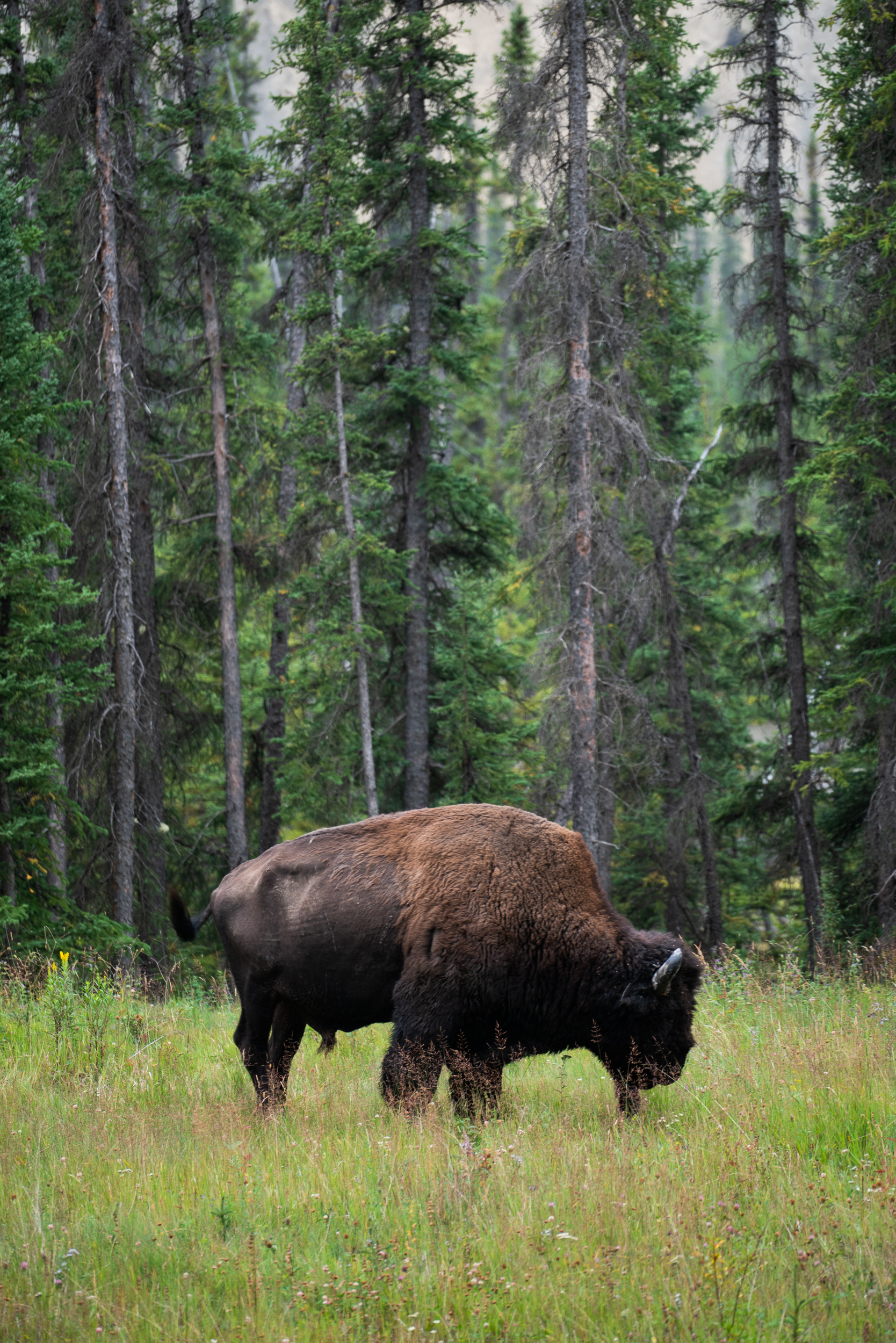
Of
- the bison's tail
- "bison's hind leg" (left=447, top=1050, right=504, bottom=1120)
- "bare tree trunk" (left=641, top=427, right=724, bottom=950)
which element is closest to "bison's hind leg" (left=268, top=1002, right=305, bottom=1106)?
the bison's tail

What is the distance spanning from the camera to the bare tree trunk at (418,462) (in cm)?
1894

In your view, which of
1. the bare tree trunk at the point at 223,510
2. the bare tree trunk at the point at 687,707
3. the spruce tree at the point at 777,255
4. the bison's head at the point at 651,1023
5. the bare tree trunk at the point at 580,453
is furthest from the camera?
the bare tree trunk at the point at 687,707

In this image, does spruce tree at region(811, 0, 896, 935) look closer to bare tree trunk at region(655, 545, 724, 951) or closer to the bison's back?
bare tree trunk at region(655, 545, 724, 951)

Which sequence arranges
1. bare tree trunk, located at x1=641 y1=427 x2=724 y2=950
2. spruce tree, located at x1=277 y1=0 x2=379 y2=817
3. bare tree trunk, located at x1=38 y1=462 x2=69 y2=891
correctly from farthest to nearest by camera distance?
bare tree trunk, located at x1=641 y1=427 x2=724 y2=950 → spruce tree, located at x1=277 y1=0 x2=379 y2=817 → bare tree trunk, located at x1=38 y1=462 x2=69 y2=891

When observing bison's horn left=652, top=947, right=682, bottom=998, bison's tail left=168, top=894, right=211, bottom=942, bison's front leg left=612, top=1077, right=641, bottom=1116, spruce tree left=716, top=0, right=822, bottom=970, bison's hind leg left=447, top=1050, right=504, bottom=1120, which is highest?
spruce tree left=716, top=0, right=822, bottom=970

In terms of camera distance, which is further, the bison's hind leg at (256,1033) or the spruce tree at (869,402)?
the spruce tree at (869,402)

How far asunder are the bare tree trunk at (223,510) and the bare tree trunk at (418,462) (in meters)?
3.09

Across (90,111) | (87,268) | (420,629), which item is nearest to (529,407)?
(420,629)

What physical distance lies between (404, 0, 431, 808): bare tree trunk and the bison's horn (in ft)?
39.6

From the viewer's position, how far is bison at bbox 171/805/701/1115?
6645 millimetres

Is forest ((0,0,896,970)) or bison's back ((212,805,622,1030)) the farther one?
forest ((0,0,896,970))

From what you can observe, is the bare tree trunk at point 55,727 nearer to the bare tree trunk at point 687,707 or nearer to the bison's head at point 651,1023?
the bison's head at point 651,1023

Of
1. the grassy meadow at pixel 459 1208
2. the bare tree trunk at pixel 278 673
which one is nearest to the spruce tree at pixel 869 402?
the grassy meadow at pixel 459 1208

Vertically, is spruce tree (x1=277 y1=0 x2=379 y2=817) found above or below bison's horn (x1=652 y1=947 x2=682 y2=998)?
above
